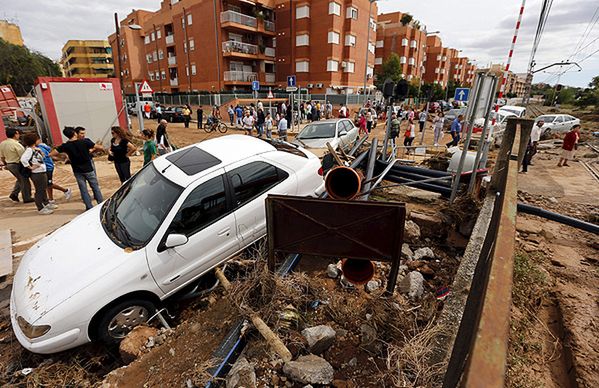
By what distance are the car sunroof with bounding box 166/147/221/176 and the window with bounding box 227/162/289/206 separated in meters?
0.32

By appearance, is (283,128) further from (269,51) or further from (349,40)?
(269,51)

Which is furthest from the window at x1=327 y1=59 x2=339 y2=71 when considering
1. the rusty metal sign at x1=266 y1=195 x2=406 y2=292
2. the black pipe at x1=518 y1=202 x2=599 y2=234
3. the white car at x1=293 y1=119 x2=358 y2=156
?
the rusty metal sign at x1=266 y1=195 x2=406 y2=292

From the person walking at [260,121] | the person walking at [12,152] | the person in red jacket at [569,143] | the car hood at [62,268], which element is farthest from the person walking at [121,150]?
the person in red jacket at [569,143]

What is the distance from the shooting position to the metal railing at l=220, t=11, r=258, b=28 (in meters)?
31.0

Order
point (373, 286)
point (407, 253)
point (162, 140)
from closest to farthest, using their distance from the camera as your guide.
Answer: point (373, 286)
point (407, 253)
point (162, 140)

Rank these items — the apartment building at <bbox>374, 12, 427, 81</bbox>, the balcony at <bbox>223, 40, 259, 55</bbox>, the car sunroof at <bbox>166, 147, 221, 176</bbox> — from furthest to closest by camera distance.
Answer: the apartment building at <bbox>374, 12, 427, 81</bbox>
the balcony at <bbox>223, 40, 259, 55</bbox>
the car sunroof at <bbox>166, 147, 221, 176</bbox>

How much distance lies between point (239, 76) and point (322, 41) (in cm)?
1030

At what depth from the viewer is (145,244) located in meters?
3.16

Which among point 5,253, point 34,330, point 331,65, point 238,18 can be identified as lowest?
point 5,253

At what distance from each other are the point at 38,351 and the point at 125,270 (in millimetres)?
978

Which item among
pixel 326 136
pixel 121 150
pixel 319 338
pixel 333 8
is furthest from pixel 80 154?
pixel 333 8

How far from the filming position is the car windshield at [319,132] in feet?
32.9

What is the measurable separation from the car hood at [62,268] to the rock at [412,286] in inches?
120

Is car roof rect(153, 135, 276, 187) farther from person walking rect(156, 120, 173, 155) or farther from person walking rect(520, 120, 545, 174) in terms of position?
person walking rect(520, 120, 545, 174)
